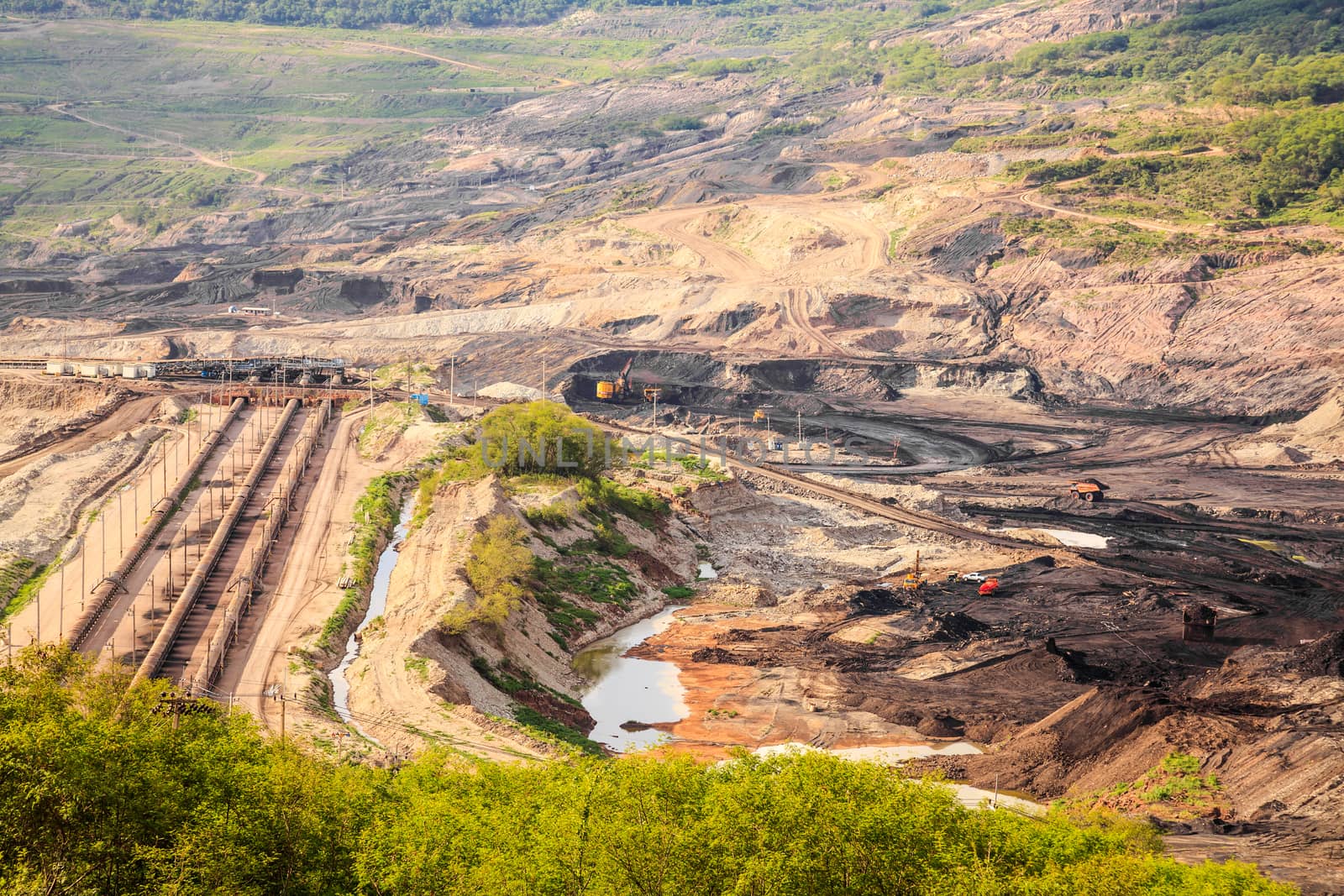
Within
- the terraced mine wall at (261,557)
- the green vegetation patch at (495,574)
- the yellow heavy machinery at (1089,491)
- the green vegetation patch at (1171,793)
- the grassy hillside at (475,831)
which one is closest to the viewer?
the grassy hillside at (475,831)

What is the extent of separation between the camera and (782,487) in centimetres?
11106

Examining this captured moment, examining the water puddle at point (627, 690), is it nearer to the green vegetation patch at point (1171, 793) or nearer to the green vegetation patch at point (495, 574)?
the green vegetation patch at point (495, 574)

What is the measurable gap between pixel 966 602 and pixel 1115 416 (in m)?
65.0

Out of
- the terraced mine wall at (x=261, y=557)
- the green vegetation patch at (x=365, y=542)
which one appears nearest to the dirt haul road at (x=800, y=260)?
the terraced mine wall at (x=261, y=557)

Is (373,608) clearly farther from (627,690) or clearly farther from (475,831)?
(475,831)

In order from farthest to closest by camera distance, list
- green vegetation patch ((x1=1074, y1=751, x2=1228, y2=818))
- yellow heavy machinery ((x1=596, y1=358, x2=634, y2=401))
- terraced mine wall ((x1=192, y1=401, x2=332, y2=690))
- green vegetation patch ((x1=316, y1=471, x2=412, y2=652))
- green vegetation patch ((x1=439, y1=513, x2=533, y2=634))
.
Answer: yellow heavy machinery ((x1=596, y1=358, x2=634, y2=401)) < green vegetation patch ((x1=316, y1=471, x2=412, y2=652)) < green vegetation patch ((x1=439, y1=513, x2=533, y2=634)) < terraced mine wall ((x1=192, y1=401, x2=332, y2=690)) < green vegetation patch ((x1=1074, y1=751, x2=1228, y2=818))

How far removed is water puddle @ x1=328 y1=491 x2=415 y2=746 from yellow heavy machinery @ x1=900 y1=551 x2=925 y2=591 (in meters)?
32.0

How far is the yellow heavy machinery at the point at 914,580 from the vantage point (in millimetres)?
85738

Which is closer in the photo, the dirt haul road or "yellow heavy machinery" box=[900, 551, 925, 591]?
"yellow heavy machinery" box=[900, 551, 925, 591]

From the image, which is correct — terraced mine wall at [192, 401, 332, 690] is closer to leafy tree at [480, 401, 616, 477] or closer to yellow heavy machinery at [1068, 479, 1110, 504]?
leafy tree at [480, 401, 616, 477]

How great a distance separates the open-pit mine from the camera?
59.6 meters

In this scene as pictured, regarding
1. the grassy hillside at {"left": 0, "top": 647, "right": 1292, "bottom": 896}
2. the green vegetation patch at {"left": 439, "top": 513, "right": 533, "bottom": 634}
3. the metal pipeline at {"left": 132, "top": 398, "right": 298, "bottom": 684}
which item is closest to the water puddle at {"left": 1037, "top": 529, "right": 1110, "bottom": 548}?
the green vegetation patch at {"left": 439, "top": 513, "right": 533, "bottom": 634}

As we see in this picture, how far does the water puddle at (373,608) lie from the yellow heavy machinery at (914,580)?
32043 millimetres

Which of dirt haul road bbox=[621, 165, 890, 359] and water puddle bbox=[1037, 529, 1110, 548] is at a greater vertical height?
dirt haul road bbox=[621, 165, 890, 359]
